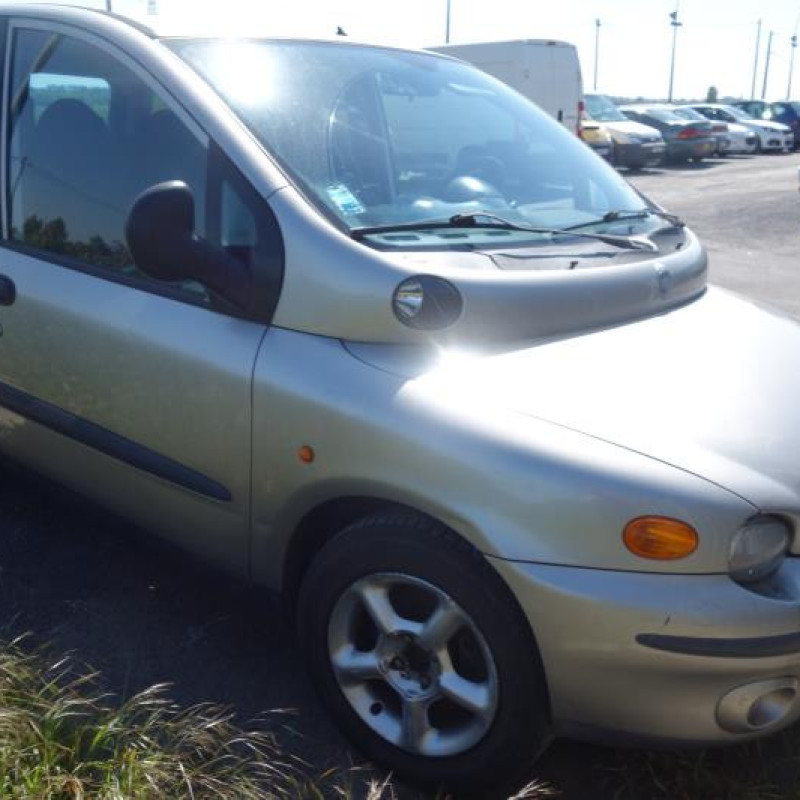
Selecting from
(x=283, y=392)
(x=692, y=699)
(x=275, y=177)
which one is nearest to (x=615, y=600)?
(x=692, y=699)

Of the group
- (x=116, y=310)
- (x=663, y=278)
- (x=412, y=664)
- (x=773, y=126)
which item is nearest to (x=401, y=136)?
(x=663, y=278)

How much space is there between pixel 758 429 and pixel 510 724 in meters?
0.90

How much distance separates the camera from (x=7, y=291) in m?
3.38

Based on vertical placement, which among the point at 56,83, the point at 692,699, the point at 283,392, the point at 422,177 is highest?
the point at 56,83

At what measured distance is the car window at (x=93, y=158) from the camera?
2906mm

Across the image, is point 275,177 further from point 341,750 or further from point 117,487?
point 341,750

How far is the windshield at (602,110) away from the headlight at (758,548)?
80.7 feet

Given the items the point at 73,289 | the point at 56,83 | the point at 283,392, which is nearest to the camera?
the point at 283,392

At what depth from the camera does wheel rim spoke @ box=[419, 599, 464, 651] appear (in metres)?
2.41

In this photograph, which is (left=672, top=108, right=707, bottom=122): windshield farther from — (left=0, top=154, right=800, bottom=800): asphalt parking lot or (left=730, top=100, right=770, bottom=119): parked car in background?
(left=0, top=154, right=800, bottom=800): asphalt parking lot

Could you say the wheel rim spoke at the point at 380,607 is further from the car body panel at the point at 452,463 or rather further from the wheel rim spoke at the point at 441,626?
the car body panel at the point at 452,463

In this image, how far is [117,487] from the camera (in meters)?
3.22

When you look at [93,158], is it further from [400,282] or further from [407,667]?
[407,667]

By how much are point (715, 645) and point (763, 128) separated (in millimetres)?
33375
